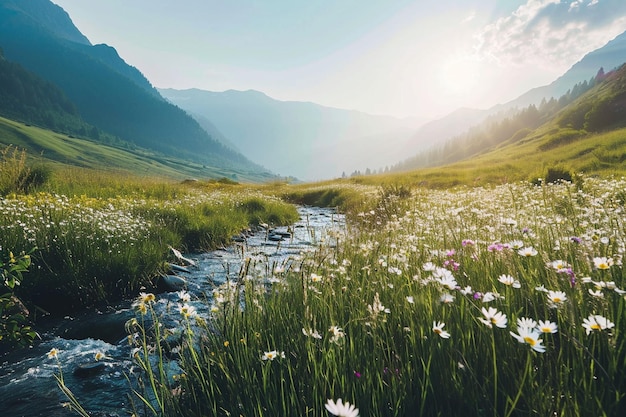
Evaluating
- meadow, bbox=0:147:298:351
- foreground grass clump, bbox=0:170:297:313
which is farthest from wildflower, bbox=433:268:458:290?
foreground grass clump, bbox=0:170:297:313

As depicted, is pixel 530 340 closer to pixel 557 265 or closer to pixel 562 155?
pixel 557 265

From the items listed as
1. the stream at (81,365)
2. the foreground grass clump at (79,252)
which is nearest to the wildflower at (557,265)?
the stream at (81,365)

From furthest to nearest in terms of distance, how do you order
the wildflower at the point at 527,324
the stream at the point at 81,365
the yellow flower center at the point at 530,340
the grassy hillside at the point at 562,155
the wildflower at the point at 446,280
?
1. the grassy hillside at the point at 562,155
2. the stream at the point at 81,365
3. the wildflower at the point at 446,280
4. the wildflower at the point at 527,324
5. the yellow flower center at the point at 530,340

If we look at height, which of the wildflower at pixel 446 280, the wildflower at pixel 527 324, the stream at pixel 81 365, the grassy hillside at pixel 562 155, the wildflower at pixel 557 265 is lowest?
the stream at pixel 81 365

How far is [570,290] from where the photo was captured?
2467mm

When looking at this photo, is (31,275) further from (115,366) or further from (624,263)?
(624,263)

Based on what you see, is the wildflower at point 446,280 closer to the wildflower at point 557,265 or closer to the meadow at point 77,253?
the wildflower at point 557,265

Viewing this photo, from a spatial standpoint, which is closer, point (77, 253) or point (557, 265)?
point (557, 265)

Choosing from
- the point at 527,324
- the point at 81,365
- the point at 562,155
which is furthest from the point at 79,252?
the point at 562,155

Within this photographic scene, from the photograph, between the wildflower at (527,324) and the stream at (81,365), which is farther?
the stream at (81,365)

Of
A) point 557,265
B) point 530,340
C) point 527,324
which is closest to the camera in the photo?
point 530,340

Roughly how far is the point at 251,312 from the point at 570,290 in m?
2.74

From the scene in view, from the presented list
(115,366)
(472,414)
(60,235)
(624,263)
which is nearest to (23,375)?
(115,366)

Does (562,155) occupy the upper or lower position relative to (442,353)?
upper
